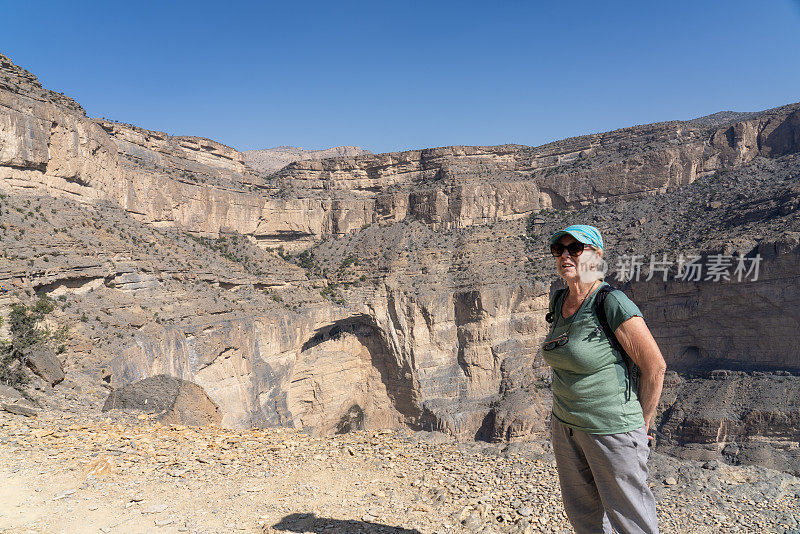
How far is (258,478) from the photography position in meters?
6.30

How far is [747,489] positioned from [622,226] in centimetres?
3861

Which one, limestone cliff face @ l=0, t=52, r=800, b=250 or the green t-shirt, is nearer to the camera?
the green t-shirt

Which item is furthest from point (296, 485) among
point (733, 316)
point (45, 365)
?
point (733, 316)

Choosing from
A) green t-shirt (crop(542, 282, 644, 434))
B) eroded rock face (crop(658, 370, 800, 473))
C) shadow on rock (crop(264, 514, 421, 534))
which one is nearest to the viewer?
green t-shirt (crop(542, 282, 644, 434))

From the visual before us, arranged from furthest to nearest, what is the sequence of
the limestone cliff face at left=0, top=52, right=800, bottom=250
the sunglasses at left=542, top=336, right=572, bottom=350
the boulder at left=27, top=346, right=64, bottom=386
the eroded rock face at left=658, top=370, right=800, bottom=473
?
the limestone cliff face at left=0, top=52, right=800, bottom=250, the eroded rock face at left=658, top=370, right=800, bottom=473, the boulder at left=27, top=346, right=64, bottom=386, the sunglasses at left=542, top=336, right=572, bottom=350

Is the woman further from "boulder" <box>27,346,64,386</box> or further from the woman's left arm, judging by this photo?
"boulder" <box>27,346,64,386</box>

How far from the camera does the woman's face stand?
3201 mm

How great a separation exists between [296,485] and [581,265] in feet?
16.5

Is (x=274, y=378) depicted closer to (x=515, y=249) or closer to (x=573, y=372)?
(x=515, y=249)

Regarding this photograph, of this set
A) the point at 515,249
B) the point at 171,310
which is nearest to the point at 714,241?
the point at 515,249

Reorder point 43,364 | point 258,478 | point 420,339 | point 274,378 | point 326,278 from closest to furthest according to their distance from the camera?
point 258,478, point 43,364, point 274,378, point 420,339, point 326,278

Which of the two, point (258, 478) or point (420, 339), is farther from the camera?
point (420, 339)

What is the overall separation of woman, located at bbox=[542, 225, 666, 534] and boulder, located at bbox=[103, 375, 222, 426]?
8705 millimetres

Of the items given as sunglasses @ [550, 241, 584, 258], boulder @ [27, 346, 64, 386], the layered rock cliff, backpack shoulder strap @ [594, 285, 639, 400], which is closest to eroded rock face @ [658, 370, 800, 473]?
the layered rock cliff
